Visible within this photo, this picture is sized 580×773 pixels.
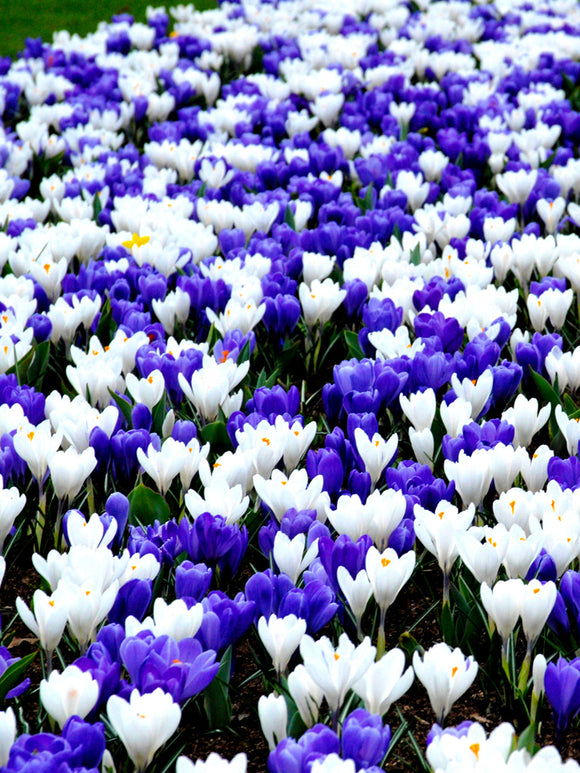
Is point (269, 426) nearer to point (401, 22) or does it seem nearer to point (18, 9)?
point (401, 22)

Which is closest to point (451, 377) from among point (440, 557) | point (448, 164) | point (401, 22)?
point (440, 557)

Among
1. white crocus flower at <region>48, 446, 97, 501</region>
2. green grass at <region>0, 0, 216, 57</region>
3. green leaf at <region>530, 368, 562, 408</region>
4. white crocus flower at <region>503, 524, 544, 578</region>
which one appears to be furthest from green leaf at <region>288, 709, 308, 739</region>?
green grass at <region>0, 0, 216, 57</region>

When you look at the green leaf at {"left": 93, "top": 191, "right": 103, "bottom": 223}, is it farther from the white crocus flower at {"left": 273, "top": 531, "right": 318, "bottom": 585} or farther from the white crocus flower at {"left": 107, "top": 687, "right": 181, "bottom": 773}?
the white crocus flower at {"left": 107, "top": 687, "right": 181, "bottom": 773}

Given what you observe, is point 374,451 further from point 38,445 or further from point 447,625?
point 38,445

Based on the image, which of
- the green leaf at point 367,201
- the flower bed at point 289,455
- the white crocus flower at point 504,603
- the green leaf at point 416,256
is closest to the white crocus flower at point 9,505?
the flower bed at point 289,455

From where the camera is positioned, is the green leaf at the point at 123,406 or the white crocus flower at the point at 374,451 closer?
the white crocus flower at the point at 374,451

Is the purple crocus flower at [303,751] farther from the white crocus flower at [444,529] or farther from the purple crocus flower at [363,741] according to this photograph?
the white crocus flower at [444,529]

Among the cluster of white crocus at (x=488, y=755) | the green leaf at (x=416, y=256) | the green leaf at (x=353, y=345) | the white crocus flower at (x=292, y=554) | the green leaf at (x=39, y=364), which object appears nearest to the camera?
the cluster of white crocus at (x=488, y=755)

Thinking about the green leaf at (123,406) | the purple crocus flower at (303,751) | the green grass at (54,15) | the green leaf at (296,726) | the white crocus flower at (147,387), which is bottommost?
the green leaf at (296,726)
